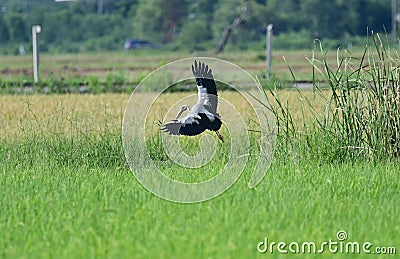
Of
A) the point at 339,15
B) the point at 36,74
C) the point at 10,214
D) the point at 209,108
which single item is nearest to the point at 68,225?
the point at 10,214

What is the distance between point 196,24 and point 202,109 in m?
50.0

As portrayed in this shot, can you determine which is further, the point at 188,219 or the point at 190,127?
the point at 190,127

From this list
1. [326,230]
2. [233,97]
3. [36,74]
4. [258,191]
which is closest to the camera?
[326,230]

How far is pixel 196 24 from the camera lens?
56.9m

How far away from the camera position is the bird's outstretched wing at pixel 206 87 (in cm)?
729

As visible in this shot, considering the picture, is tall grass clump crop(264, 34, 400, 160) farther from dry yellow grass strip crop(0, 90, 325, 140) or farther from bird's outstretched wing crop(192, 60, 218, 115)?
dry yellow grass strip crop(0, 90, 325, 140)

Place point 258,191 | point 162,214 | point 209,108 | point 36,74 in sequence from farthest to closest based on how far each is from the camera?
point 36,74 → point 209,108 → point 258,191 → point 162,214

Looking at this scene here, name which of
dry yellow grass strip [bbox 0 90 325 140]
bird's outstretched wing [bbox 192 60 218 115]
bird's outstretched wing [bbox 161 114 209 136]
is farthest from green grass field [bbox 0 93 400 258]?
dry yellow grass strip [bbox 0 90 325 140]

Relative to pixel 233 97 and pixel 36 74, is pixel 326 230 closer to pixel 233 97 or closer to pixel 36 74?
pixel 233 97

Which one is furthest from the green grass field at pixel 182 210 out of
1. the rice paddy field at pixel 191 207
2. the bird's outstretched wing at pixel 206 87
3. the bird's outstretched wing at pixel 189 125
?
the bird's outstretched wing at pixel 206 87

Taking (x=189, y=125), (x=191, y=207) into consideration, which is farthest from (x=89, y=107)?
(x=191, y=207)

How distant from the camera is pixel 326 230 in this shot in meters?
5.17

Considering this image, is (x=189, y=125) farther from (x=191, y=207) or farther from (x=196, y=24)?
(x=196, y=24)

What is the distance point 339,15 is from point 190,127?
5115 centimetres
